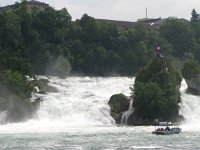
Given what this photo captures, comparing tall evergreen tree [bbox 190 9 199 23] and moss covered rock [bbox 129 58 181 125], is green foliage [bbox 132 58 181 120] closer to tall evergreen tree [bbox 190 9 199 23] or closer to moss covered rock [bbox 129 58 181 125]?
moss covered rock [bbox 129 58 181 125]

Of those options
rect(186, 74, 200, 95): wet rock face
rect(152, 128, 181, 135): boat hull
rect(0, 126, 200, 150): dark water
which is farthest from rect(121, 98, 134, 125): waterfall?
rect(152, 128, 181, 135): boat hull

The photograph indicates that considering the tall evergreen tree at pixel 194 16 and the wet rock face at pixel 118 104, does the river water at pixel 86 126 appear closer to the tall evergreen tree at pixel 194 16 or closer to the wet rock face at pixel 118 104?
the wet rock face at pixel 118 104

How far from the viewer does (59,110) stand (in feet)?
289

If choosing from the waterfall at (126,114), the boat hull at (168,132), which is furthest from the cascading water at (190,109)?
the boat hull at (168,132)

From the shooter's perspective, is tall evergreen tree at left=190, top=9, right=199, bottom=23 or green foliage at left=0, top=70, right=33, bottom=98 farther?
tall evergreen tree at left=190, top=9, right=199, bottom=23

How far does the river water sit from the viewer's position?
196 ft

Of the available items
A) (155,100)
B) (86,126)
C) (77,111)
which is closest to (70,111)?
(77,111)

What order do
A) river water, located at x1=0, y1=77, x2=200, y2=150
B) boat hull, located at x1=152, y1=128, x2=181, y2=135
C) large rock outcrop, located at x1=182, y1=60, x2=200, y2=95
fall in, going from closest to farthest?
river water, located at x1=0, y1=77, x2=200, y2=150
boat hull, located at x1=152, y1=128, x2=181, y2=135
large rock outcrop, located at x1=182, y1=60, x2=200, y2=95

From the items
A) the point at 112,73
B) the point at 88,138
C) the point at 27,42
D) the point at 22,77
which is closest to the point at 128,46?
the point at 112,73

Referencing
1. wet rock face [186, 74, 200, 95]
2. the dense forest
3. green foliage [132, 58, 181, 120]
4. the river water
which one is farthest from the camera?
the dense forest

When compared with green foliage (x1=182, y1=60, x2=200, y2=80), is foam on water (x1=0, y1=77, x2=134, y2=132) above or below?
below

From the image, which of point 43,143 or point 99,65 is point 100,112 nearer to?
point 43,143

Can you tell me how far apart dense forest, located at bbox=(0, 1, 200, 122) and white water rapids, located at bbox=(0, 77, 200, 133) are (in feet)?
41.2

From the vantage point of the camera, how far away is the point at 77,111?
88250 millimetres
